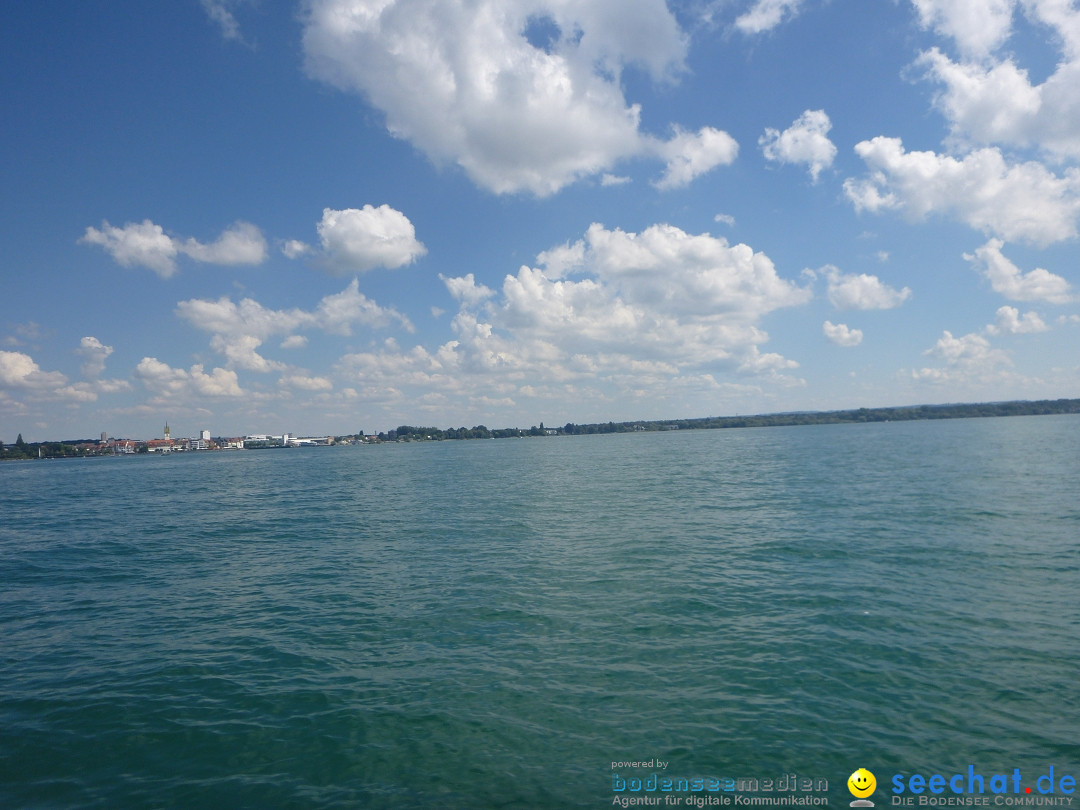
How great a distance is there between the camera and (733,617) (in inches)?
758

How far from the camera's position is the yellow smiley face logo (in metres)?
Answer: 10.6

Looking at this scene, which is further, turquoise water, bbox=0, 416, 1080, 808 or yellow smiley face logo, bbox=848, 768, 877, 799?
turquoise water, bbox=0, 416, 1080, 808

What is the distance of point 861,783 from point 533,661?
8.20m

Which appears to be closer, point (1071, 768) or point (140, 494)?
point (1071, 768)

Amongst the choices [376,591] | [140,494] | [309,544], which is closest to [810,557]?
[376,591]

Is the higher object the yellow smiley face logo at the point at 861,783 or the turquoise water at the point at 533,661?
the turquoise water at the point at 533,661

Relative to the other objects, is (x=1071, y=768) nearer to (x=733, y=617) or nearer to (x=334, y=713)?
(x=733, y=617)

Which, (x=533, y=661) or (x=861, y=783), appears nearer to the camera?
(x=861, y=783)

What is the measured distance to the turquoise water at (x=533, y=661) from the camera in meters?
11.5

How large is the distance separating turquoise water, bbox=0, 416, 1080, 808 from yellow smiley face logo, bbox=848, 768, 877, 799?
0.50 feet

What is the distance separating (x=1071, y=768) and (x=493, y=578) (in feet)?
61.7

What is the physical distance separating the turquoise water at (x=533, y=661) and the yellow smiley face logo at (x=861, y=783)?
152 mm

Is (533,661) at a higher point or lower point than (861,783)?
higher

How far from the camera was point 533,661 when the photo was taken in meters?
16.1
